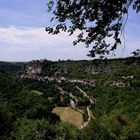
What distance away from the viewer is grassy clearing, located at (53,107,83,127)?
110900mm

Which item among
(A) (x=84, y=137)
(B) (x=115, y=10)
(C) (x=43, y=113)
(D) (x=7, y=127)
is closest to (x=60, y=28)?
(B) (x=115, y=10)

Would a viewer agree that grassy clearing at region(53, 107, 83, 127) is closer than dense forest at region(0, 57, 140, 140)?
No

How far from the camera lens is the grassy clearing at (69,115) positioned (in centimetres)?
11090

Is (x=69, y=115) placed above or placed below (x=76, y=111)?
below

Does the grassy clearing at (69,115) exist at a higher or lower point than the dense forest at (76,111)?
lower

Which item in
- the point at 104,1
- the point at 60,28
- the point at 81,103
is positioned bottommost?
the point at 81,103

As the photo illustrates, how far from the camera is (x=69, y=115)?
120m

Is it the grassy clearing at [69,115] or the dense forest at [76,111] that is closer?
the dense forest at [76,111]

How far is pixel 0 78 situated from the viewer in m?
143

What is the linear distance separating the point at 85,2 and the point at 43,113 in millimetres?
96222

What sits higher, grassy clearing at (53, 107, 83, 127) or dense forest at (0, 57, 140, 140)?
dense forest at (0, 57, 140, 140)

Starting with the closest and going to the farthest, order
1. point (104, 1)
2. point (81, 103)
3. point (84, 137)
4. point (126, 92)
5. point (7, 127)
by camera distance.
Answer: point (104, 1) < point (84, 137) < point (7, 127) < point (126, 92) < point (81, 103)

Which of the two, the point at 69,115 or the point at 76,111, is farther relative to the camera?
the point at 76,111

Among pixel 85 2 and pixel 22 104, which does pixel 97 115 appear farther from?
pixel 85 2
